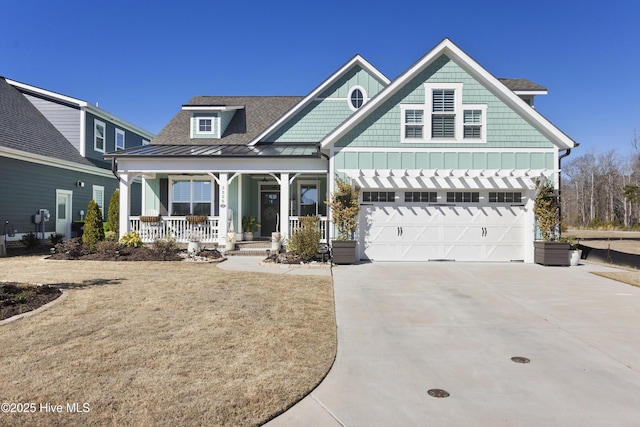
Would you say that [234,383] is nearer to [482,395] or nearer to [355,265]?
[482,395]

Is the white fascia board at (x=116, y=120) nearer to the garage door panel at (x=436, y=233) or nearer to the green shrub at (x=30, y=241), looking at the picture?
the green shrub at (x=30, y=241)

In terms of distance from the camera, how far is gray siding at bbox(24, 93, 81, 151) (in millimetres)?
20375

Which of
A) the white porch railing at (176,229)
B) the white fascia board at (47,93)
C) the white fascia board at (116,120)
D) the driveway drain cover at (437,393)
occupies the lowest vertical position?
the driveway drain cover at (437,393)

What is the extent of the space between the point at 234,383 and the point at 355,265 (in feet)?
28.8

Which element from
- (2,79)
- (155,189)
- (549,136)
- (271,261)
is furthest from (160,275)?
(2,79)

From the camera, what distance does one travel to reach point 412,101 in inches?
516

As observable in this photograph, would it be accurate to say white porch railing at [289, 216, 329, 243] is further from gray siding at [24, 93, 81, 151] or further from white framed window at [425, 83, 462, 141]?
gray siding at [24, 93, 81, 151]

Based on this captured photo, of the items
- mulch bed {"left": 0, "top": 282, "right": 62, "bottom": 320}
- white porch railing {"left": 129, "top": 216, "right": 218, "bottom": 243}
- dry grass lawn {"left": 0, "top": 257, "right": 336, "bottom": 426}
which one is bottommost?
dry grass lawn {"left": 0, "top": 257, "right": 336, "bottom": 426}

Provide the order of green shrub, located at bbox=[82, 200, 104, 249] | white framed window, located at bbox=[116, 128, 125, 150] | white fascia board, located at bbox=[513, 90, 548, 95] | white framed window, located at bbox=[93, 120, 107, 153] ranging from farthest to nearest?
white framed window, located at bbox=[116, 128, 125, 150] → white framed window, located at bbox=[93, 120, 107, 153] → white fascia board, located at bbox=[513, 90, 548, 95] → green shrub, located at bbox=[82, 200, 104, 249]

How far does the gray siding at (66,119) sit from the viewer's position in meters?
20.4

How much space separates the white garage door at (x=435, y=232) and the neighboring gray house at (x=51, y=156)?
13666mm

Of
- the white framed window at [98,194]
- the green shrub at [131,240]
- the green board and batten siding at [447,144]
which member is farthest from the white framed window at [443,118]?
the white framed window at [98,194]

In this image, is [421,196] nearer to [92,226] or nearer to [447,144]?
[447,144]

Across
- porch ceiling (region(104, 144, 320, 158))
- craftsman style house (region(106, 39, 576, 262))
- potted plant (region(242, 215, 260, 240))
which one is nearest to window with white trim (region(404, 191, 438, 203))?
craftsman style house (region(106, 39, 576, 262))
